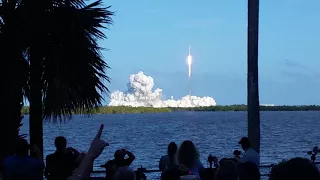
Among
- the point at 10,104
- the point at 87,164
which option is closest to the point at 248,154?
the point at 10,104

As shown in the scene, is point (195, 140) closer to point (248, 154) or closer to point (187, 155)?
point (248, 154)

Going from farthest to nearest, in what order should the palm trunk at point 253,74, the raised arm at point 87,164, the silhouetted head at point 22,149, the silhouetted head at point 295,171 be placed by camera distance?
the palm trunk at point 253,74
the silhouetted head at point 22,149
the raised arm at point 87,164
the silhouetted head at point 295,171

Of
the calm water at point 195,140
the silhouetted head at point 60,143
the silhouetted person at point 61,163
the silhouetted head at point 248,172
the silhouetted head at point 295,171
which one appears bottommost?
the calm water at point 195,140

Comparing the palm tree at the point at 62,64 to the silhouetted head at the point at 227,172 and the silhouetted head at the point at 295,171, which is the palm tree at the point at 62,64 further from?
the silhouetted head at the point at 295,171

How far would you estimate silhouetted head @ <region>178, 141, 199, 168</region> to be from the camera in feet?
21.6

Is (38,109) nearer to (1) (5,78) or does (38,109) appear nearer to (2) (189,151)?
(1) (5,78)

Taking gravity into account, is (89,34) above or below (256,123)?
above

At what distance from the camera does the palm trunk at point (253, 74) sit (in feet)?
29.2

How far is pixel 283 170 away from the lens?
8.86 feet

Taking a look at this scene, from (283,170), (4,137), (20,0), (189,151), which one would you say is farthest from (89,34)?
(283,170)

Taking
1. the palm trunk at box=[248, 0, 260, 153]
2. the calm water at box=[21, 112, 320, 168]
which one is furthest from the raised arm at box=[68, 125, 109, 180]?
the calm water at box=[21, 112, 320, 168]

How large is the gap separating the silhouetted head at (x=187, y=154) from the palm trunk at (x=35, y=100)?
4862mm

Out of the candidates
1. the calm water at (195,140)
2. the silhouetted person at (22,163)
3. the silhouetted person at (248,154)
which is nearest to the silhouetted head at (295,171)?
the silhouetted person at (22,163)

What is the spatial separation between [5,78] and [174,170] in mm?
6684
